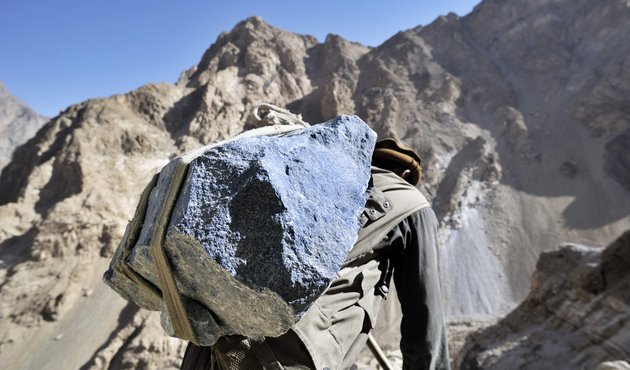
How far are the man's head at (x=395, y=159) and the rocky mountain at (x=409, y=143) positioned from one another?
12511mm

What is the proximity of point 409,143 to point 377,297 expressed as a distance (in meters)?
27.3

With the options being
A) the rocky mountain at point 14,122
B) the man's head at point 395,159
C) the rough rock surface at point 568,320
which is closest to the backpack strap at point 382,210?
the man's head at point 395,159

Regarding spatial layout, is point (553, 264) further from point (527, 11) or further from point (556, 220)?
point (527, 11)

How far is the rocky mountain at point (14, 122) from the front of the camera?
6371cm

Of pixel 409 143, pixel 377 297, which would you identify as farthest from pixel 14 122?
pixel 377 297

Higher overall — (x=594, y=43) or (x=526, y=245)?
(x=594, y=43)

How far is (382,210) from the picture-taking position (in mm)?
1550

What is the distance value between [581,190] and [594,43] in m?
17.7

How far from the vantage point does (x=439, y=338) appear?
1.57 metres

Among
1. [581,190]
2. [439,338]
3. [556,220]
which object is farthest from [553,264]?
[581,190]

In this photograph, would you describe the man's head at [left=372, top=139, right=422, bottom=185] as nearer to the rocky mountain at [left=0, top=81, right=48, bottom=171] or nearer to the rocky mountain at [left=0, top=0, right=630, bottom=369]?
the rocky mountain at [left=0, top=0, right=630, bottom=369]

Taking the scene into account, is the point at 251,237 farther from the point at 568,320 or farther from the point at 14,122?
the point at 14,122

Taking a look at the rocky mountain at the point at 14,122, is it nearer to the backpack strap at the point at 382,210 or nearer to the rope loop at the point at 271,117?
the rope loop at the point at 271,117

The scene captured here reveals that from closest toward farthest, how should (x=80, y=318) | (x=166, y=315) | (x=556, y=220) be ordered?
(x=166, y=315) < (x=80, y=318) < (x=556, y=220)
